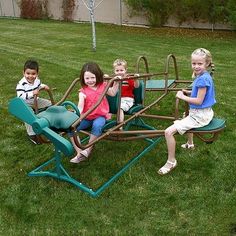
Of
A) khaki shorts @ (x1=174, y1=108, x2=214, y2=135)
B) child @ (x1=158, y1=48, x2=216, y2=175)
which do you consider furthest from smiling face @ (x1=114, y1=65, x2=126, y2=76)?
khaki shorts @ (x1=174, y1=108, x2=214, y2=135)

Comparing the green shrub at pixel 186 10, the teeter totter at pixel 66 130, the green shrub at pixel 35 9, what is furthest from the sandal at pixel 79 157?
the green shrub at pixel 35 9

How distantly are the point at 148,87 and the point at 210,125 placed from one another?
170cm

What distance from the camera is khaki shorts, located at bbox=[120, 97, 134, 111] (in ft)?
15.8

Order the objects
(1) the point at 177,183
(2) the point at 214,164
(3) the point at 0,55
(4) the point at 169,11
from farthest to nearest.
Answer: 1. (4) the point at 169,11
2. (3) the point at 0,55
3. (2) the point at 214,164
4. (1) the point at 177,183

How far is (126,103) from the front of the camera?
4891mm

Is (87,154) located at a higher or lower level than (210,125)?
lower

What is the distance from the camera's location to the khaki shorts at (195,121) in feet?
13.2

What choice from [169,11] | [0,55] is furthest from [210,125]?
[169,11]

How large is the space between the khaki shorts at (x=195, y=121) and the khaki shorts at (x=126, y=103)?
920mm

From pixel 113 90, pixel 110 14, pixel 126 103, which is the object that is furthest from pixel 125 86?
pixel 110 14

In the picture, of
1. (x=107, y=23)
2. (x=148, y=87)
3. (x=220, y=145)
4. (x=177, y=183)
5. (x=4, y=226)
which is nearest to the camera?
(x=4, y=226)

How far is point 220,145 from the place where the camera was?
191 inches

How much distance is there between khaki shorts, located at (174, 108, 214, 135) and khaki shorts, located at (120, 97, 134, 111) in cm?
92

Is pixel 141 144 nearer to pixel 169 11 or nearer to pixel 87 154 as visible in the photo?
pixel 87 154
